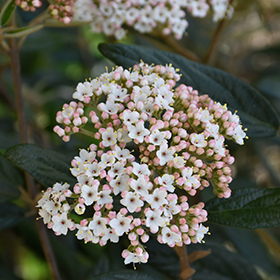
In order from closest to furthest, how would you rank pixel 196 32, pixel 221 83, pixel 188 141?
pixel 188 141 < pixel 221 83 < pixel 196 32

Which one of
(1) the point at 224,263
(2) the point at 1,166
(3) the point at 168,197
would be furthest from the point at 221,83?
(2) the point at 1,166

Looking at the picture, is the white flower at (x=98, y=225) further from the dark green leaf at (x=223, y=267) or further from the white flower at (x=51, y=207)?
the dark green leaf at (x=223, y=267)

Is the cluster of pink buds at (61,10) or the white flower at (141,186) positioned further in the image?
the cluster of pink buds at (61,10)

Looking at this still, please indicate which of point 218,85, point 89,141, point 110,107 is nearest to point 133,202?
point 110,107

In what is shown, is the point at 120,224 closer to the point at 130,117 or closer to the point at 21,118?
the point at 130,117

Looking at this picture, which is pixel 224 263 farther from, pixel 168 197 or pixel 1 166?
pixel 1 166

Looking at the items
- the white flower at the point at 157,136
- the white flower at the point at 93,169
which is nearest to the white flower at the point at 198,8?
the white flower at the point at 157,136
